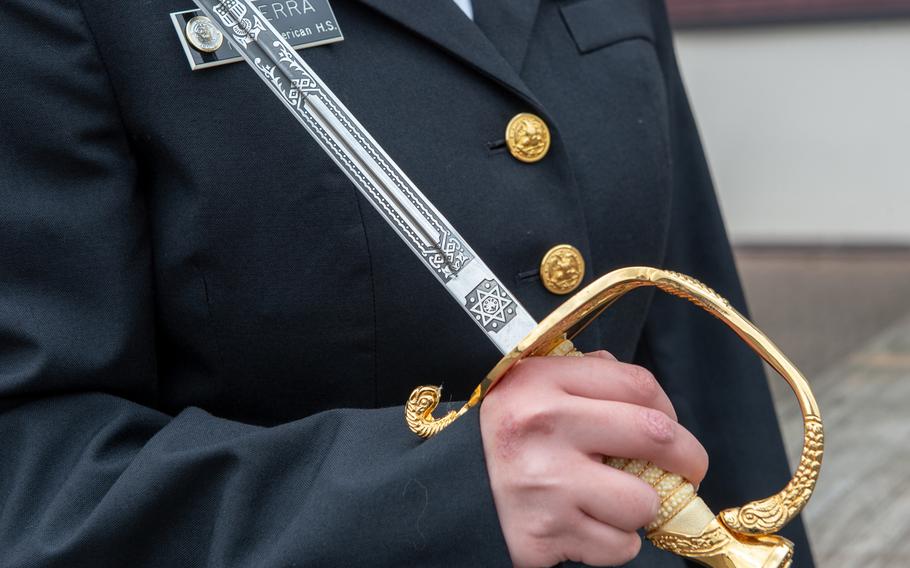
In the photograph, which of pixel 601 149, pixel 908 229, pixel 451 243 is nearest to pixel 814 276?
pixel 908 229

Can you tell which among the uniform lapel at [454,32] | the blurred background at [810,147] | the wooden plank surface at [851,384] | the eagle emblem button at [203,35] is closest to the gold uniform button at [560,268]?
the uniform lapel at [454,32]

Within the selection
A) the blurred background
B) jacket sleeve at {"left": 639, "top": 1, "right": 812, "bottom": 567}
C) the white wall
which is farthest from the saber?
the white wall

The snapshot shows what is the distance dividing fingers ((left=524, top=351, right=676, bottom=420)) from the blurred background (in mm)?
4753

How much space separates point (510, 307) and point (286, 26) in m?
0.34

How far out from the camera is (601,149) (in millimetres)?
1290

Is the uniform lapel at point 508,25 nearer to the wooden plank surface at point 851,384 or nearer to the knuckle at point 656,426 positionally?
the knuckle at point 656,426

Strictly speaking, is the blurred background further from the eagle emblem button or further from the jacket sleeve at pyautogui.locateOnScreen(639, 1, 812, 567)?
the eagle emblem button

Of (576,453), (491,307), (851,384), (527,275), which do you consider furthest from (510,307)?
(851,384)

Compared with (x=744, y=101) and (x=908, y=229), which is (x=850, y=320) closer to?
(x=908, y=229)

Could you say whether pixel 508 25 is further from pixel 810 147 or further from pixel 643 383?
pixel 810 147

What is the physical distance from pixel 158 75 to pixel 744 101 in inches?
233

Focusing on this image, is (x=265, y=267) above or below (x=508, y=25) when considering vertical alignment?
below

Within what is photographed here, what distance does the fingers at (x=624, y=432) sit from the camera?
874 millimetres

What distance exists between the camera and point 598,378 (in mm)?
904
